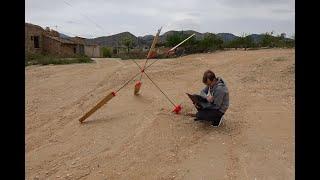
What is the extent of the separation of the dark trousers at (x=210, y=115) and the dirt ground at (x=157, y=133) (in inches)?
6.4

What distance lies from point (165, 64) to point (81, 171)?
→ 866cm

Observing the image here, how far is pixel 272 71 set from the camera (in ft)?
36.0

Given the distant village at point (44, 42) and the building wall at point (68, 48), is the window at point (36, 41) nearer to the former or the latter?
the distant village at point (44, 42)

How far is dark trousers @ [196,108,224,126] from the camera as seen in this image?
604 centimetres

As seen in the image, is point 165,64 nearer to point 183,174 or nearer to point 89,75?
point 89,75

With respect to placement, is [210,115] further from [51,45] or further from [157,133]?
[51,45]

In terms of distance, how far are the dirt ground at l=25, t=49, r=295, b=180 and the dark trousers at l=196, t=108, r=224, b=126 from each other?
0.16m

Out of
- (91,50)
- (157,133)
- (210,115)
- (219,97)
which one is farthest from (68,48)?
(219,97)

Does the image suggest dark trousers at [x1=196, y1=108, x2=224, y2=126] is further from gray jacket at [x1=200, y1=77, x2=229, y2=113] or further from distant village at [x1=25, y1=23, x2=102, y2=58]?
distant village at [x1=25, y1=23, x2=102, y2=58]

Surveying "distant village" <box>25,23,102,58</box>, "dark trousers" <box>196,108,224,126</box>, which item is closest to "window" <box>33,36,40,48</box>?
"distant village" <box>25,23,102,58</box>

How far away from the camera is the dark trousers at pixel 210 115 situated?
604 cm

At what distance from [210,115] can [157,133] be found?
0.80 m

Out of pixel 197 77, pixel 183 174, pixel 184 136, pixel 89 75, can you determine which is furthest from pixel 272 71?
pixel 183 174
